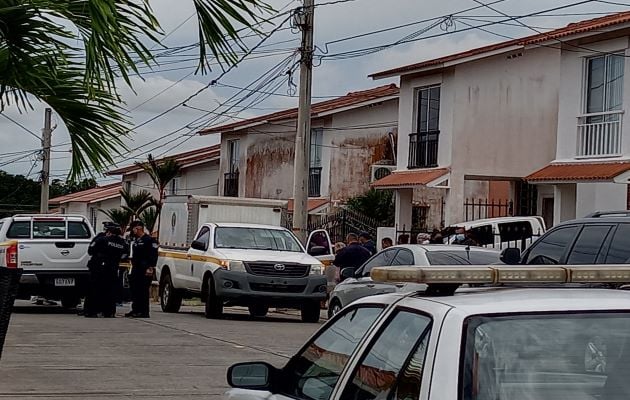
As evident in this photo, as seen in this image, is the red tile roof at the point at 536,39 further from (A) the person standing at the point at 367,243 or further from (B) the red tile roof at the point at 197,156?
(B) the red tile roof at the point at 197,156

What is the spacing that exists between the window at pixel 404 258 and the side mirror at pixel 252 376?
34.3ft

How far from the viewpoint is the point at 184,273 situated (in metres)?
22.4

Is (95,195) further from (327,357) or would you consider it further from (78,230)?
(327,357)

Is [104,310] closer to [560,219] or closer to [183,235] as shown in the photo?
[183,235]

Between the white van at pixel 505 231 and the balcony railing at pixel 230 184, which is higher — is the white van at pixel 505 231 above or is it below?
below

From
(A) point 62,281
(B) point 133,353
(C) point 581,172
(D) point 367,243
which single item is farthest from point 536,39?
(B) point 133,353

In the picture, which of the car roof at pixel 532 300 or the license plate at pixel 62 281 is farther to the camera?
the license plate at pixel 62 281

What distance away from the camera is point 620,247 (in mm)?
11031

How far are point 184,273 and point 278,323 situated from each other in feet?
8.89

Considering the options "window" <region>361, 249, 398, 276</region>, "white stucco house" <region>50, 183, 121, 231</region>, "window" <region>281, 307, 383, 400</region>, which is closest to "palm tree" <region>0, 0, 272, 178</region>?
"window" <region>281, 307, 383, 400</region>

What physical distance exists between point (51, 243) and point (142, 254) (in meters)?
1.90

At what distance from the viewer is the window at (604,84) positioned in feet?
82.9

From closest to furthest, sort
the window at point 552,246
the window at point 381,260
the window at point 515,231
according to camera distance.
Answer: the window at point 552,246, the window at point 381,260, the window at point 515,231

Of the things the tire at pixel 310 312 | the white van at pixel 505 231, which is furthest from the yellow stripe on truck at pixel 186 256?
the white van at pixel 505 231
